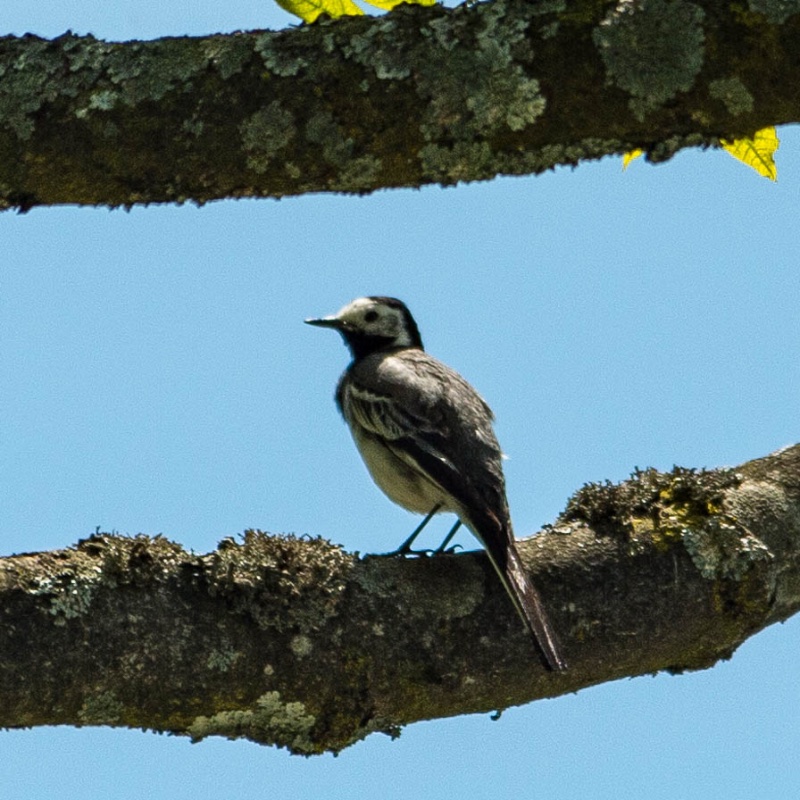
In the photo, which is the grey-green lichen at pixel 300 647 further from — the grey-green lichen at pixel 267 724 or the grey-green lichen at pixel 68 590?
the grey-green lichen at pixel 68 590

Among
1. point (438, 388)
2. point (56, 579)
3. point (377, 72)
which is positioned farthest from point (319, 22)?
→ point (438, 388)

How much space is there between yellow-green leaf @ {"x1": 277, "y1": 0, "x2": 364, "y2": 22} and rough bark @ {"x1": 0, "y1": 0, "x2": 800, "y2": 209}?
21.3 inches

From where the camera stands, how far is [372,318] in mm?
8727

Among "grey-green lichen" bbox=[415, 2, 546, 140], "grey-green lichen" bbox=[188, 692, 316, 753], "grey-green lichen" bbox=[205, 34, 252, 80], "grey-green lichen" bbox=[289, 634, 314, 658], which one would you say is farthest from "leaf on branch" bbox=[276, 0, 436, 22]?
"grey-green lichen" bbox=[188, 692, 316, 753]

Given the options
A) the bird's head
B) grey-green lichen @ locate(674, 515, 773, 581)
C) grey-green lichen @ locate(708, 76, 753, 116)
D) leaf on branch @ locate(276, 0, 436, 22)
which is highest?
the bird's head

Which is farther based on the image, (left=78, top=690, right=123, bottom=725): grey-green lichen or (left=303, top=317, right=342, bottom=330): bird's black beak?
(left=303, top=317, right=342, bottom=330): bird's black beak

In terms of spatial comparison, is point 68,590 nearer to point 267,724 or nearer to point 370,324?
point 267,724

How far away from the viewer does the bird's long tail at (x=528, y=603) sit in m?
4.38

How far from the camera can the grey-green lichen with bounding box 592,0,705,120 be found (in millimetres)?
3590

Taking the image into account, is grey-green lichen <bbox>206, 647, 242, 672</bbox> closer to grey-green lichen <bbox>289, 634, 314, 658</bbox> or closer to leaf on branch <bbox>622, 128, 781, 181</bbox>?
grey-green lichen <bbox>289, 634, 314, 658</bbox>

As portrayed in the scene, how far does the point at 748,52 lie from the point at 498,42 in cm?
71

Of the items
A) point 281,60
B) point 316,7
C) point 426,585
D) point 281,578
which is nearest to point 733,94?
point 281,60

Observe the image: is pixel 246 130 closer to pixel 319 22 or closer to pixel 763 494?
pixel 319 22

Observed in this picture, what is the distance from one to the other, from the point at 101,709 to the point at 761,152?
2919 mm
